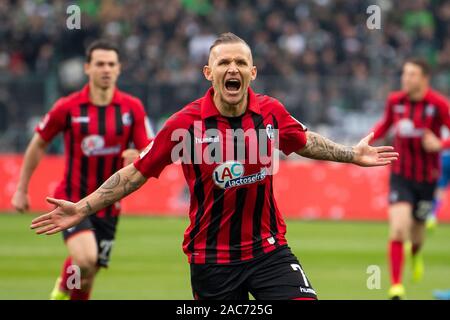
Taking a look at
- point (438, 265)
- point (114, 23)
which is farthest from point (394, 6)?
point (438, 265)

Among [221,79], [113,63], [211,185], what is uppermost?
[113,63]

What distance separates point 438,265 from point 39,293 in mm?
5855

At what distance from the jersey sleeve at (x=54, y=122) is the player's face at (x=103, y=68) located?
41cm

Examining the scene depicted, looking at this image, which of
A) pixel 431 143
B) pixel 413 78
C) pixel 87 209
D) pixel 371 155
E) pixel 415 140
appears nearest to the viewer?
pixel 87 209

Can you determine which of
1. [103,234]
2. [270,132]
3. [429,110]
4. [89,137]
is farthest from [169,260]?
[270,132]

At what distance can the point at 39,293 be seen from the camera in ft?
34.4

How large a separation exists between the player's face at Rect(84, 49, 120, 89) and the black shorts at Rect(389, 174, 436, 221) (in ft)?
13.2

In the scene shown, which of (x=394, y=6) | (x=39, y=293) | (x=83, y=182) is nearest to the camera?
(x=83, y=182)

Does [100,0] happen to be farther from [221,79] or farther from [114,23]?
[221,79]

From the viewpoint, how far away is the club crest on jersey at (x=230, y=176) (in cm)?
629

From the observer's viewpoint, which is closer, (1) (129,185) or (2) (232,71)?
(2) (232,71)

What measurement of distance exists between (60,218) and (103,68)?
3.17m

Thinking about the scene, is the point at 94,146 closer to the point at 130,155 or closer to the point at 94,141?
the point at 94,141

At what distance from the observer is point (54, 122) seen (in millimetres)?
9031
